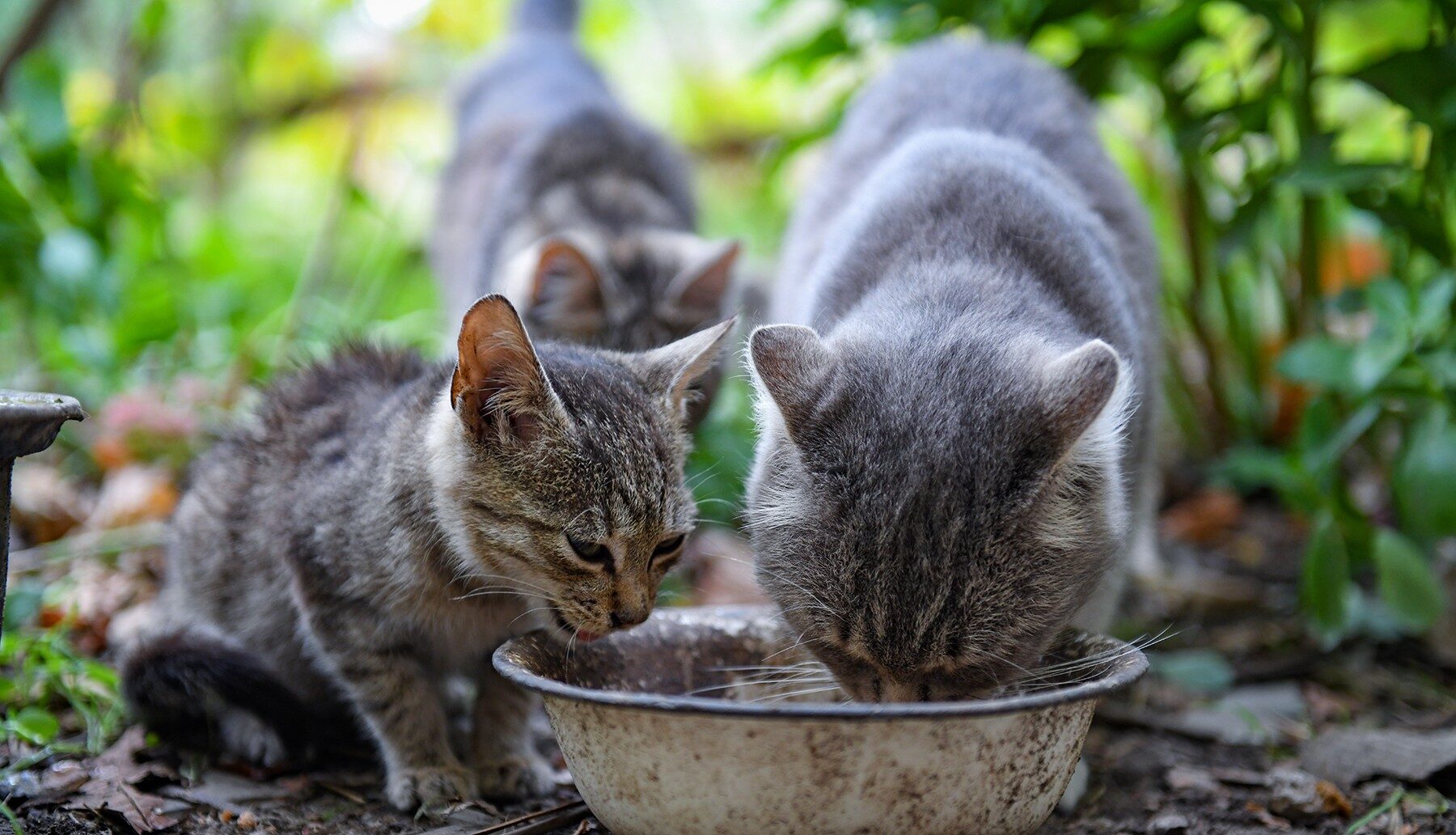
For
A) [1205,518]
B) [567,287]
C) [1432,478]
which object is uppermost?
[567,287]

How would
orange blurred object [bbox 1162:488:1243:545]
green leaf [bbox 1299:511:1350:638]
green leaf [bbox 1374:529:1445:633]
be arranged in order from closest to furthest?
green leaf [bbox 1374:529:1445:633], green leaf [bbox 1299:511:1350:638], orange blurred object [bbox 1162:488:1243:545]

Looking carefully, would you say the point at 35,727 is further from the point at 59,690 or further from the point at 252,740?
the point at 252,740

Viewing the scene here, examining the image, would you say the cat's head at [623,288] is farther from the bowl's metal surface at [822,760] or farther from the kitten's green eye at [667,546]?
the bowl's metal surface at [822,760]

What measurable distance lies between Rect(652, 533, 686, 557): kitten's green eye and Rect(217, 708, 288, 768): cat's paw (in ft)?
3.48

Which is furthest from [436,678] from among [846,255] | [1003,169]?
[1003,169]

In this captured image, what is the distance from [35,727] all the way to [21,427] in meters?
1.20

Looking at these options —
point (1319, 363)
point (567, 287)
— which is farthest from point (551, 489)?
point (1319, 363)

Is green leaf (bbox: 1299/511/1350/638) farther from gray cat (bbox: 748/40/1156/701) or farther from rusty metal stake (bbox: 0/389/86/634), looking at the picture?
rusty metal stake (bbox: 0/389/86/634)

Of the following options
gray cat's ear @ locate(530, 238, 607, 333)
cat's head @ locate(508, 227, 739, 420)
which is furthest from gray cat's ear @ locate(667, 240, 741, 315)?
gray cat's ear @ locate(530, 238, 607, 333)

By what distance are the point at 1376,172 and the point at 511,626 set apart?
108 inches

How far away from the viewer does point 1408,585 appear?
353 cm

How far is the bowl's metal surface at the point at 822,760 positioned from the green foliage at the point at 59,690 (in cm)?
149

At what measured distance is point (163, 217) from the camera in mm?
5070

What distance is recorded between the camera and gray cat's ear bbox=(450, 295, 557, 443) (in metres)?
2.54
